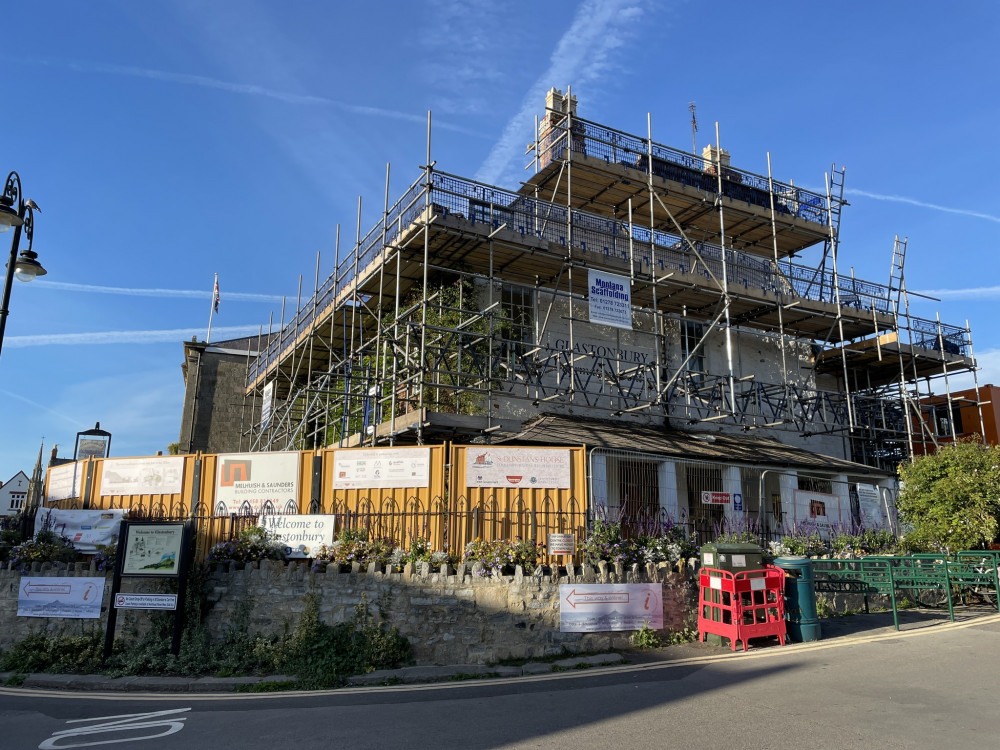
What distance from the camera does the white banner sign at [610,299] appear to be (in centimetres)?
1888

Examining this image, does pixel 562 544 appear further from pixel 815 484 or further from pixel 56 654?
pixel 815 484

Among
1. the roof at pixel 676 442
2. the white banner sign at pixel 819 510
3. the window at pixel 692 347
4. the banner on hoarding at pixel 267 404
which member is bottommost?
the white banner sign at pixel 819 510

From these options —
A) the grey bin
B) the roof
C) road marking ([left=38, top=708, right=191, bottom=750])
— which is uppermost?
the roof

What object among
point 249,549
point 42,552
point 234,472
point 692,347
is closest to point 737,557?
point 249,549

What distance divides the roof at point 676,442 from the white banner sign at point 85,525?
8.18m

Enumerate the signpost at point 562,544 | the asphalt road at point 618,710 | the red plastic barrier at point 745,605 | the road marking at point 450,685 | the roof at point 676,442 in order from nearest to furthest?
the asphalt road at point 618,710 → the road marking at point 450,685 → the red plastic barrier at point 745,605 → the signpost at point 562,544 → the roof at point 676,442

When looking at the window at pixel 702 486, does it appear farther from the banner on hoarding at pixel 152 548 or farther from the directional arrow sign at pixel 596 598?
the banner on hoarding at pixel 152 548

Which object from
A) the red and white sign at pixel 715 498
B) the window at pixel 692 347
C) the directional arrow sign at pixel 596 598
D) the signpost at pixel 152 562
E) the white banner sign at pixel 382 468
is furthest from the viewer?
the window at pixel 692 347

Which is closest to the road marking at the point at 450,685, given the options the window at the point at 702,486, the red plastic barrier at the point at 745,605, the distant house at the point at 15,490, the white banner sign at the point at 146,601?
the red plastic barrier at the point at 745,605

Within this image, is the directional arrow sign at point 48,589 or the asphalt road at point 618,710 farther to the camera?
the directional arrow sign at point 48,589

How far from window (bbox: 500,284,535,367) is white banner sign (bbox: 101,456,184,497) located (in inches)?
340

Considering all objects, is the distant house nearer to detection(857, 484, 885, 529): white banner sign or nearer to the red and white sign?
the red and white sign

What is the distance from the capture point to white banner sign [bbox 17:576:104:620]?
1263cm

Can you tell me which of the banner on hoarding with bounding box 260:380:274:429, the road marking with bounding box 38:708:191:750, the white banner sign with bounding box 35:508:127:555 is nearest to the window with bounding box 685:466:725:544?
the road marking with bounding box 38:708:191:750
